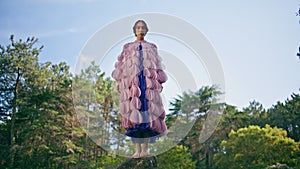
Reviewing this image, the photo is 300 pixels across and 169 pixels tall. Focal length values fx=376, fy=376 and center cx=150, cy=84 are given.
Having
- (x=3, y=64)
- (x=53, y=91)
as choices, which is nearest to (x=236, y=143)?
(x=53, y=91)

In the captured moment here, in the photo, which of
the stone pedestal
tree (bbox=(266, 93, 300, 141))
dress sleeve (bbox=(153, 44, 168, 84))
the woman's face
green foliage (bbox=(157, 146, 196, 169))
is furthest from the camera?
tree (bbox=(266, 93, 300, 141))

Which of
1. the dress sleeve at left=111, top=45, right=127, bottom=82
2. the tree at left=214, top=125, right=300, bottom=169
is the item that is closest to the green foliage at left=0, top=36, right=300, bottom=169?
the tree at left=214, top=125, right=300, bottom=169

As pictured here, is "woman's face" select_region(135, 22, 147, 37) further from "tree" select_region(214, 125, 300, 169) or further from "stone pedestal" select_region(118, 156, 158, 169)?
"tree" select_region(214, 125, 300, 169)

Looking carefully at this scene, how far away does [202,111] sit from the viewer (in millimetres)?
14922

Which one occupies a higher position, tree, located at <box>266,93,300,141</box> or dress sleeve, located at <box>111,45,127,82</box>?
tree, located at <box>266,93,300,141</box>

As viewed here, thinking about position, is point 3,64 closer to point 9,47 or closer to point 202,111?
point 9,47

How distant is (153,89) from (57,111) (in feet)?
41.7

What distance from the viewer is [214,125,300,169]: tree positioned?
14539mm

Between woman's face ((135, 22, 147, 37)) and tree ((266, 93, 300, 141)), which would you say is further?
tree ((266, 93, 300, 141))

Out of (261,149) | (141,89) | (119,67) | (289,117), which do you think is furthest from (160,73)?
(289,117)

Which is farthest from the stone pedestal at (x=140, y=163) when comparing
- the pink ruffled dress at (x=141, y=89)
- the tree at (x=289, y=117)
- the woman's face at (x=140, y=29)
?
the tree at (x=289, y=117)

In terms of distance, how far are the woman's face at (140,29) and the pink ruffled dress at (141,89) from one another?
114mm

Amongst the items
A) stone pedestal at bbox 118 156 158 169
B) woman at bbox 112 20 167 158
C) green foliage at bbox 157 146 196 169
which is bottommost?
stone pedestal at bbox 118 156 158 169

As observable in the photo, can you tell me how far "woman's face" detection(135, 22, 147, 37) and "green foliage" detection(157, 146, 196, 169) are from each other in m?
10.5
